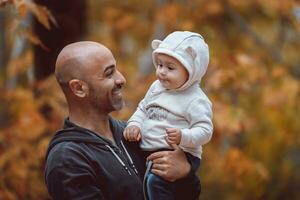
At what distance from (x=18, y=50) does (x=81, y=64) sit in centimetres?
491

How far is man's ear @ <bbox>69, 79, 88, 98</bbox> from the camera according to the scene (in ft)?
9.68

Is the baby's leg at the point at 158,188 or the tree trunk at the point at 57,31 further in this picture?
the tree trunk at the point at 57,31

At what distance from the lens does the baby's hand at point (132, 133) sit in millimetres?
3072

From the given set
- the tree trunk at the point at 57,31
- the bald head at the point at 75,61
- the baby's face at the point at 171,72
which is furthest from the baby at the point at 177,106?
the tree trunk at the point at 57,31

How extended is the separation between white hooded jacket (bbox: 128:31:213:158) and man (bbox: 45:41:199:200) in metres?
0.11

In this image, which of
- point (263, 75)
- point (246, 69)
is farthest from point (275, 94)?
point (246, 69)

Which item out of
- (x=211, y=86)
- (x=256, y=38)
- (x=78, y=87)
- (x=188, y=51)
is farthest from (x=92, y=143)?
(x=256, y=38)

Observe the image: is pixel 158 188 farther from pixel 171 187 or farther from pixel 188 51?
pixel 188 51

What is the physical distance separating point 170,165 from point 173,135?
14 centimetres

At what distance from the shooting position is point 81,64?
9.64 feet

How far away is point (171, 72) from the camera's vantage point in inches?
116

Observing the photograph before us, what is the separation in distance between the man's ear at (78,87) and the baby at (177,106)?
0.28m

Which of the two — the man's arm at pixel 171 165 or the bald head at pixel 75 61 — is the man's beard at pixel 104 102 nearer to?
the bald head at pixel 75 61

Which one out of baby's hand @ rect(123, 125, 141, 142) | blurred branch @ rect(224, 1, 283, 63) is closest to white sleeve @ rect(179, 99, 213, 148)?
baby's hand @ rect(123, 125, 141, 142)
